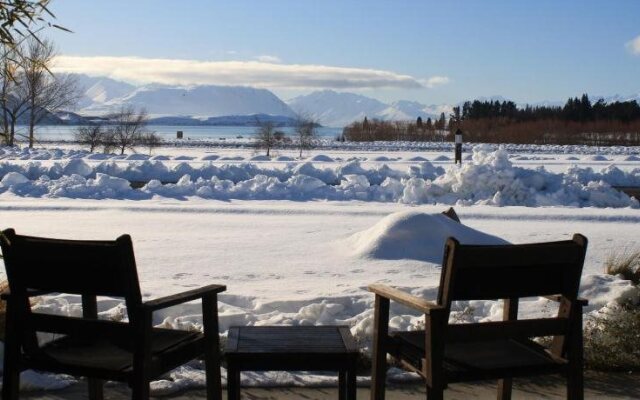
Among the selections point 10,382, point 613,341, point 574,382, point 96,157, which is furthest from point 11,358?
point 96,157

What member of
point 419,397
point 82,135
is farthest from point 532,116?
point 419,397

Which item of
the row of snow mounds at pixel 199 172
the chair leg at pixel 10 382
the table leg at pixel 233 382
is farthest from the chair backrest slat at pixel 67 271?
the row of snow mounds at pixel 199 172

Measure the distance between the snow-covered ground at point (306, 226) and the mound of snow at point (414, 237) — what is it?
0.02 meters

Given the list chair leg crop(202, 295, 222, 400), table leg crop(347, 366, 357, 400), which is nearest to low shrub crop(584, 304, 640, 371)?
table leg crop(347, 366, 357, 400)

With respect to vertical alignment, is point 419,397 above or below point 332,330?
below

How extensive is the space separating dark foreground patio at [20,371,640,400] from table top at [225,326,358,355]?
0.63 metres

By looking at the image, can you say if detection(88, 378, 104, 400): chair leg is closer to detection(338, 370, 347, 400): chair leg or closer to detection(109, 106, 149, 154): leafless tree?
detection(338, 370, 347, 400): chair leg

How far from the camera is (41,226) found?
12.1 metres

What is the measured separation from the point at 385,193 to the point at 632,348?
41.9ft

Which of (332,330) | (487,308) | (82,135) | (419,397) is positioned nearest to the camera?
(332,330)

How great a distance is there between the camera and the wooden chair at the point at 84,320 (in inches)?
139

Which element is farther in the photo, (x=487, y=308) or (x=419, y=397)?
(x=487, y=308)

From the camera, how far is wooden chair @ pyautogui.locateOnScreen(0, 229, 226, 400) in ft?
11.6

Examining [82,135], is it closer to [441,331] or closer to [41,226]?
[41,226]
